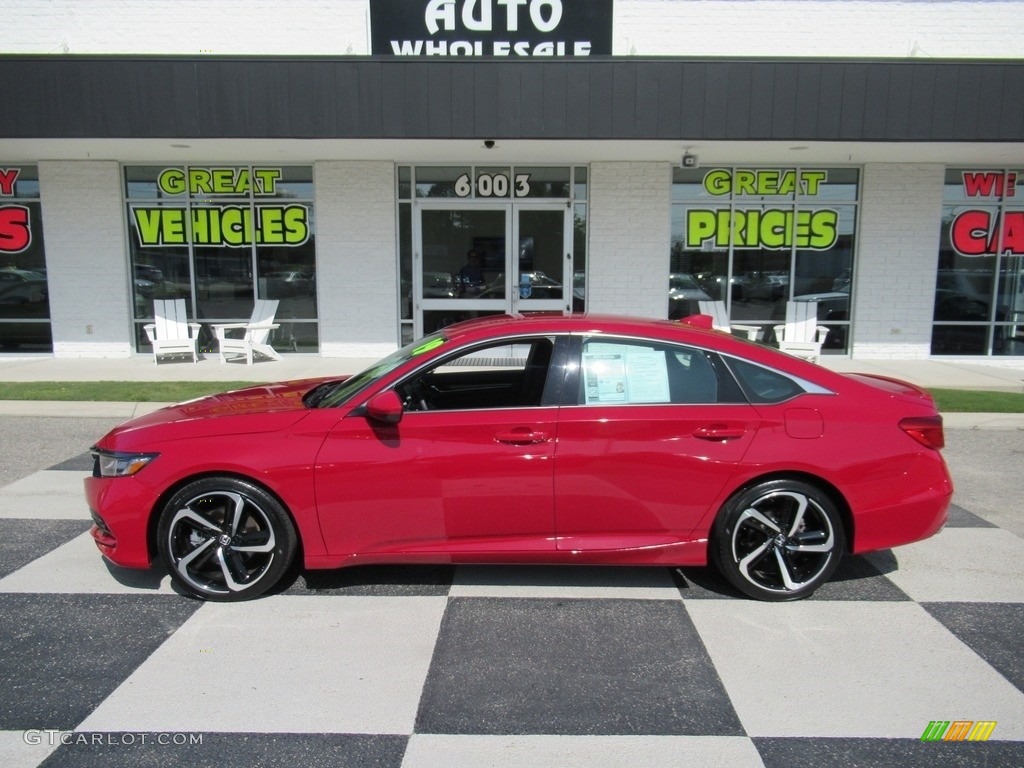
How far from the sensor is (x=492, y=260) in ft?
43.7

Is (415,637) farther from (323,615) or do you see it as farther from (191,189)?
(191,189)

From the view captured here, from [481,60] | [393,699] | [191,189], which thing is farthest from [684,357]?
[191,189]

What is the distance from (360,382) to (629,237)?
31.1 feet

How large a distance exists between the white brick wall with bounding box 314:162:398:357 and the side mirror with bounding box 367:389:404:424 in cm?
948

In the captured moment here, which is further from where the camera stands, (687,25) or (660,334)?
(687,25)

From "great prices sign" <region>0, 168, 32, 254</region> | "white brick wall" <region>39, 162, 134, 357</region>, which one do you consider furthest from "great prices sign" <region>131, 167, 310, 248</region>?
"great prices sign" <region>0, 168, 32, 254</region>

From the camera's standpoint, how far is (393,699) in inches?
128

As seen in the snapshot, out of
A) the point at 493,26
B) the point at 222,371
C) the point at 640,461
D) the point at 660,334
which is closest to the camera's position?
the point at 640,461

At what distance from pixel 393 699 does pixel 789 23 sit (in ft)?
42.4

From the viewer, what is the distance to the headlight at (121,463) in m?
4.07

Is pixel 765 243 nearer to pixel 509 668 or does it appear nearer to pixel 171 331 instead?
pixel 171 331

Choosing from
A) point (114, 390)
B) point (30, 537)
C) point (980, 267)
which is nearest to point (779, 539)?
point (30, 537)

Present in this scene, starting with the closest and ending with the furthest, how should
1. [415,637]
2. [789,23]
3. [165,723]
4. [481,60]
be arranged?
[165,723] < [415,637] < [481,60] < [789,23]

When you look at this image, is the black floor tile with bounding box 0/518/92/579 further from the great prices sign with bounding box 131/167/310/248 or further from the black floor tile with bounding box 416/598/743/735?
the great prices sign with bounding box 131/167/310/248
